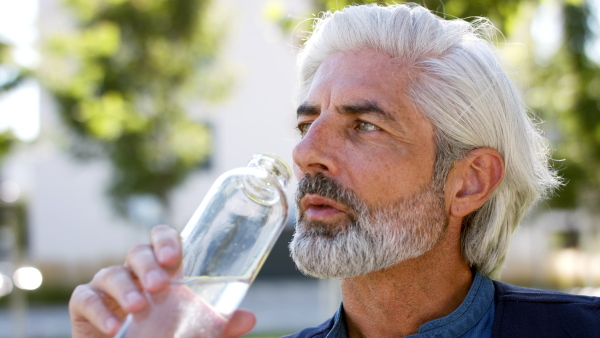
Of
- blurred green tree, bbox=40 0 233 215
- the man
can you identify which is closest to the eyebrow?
the man

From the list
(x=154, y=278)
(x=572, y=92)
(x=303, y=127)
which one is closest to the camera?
(x=154, y=278)

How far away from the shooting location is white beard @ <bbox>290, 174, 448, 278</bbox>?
2.20 meters

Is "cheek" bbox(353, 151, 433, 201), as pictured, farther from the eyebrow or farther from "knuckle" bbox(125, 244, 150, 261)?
"knuckle" bbox(125, 244, 150, 261)

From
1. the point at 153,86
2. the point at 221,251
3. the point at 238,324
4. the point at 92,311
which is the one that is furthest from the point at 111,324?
the point at 153,86

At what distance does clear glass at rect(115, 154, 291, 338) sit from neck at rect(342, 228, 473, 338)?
51 centimetres

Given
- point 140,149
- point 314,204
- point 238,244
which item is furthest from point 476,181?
point 140,149

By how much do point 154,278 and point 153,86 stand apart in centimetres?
1385

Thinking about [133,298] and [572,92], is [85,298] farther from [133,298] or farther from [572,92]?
[572,92]

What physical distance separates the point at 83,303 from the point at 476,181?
1449 millimetres

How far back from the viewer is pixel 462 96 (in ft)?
8.14

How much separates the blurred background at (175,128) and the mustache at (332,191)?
8.67ft

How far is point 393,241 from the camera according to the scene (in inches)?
90.4

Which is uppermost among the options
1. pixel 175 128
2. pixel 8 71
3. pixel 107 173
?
pixel 8 71

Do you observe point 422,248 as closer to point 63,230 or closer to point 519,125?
A: point 519,125
